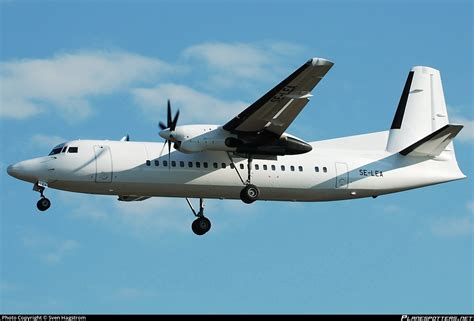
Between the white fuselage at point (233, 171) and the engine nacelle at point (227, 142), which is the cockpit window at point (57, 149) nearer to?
the white fuselage at point (233, 171)

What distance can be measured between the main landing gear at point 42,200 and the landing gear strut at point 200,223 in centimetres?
441

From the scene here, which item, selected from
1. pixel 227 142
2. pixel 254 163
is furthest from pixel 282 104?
pixel 254 163

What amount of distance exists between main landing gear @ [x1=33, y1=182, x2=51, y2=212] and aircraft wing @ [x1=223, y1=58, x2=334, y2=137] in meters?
5.09

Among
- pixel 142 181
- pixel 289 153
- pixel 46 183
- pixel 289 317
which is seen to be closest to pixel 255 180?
pixel 289 153

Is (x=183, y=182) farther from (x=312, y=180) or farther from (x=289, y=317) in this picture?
(x=289, y=317)

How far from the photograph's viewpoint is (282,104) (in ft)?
89.4

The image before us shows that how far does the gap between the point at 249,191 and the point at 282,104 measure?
275 centimetres

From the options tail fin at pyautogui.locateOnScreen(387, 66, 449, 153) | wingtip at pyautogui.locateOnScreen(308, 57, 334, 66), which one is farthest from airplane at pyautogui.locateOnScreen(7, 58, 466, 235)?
tail fin at pyautogui.locateOnScreen(387, 66, 449, 153)

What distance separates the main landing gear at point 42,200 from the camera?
89.8 ft

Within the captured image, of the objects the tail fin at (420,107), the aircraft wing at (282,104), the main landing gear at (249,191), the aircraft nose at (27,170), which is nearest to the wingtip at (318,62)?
the aircraft wing at (282,104)

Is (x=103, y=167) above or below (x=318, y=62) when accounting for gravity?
below

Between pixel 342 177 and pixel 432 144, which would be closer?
pixel 342 177

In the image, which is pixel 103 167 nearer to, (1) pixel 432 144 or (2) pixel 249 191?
(2) pixel 249 191

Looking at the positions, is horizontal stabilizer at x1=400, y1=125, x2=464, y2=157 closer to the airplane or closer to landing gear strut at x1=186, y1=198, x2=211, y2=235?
the airplane
